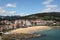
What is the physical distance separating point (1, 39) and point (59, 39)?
13.3 metres

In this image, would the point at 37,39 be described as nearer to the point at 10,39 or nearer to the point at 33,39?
the point at 33,39

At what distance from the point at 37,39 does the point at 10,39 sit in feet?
20.2

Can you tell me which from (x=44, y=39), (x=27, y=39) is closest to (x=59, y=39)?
(x=44, y=39)

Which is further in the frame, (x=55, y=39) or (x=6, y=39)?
(x=55, y=39)

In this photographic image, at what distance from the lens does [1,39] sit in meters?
37.5

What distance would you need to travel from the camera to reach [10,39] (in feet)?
126

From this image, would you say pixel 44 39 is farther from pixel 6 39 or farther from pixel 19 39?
pixel 6 39

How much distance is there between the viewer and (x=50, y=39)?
135 feet

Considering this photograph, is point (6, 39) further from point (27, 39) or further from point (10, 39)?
point (27, 39)

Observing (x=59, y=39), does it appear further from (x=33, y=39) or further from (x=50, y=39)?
(x=33, y=39)

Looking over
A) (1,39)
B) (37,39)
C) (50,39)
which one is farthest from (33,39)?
(1,39)

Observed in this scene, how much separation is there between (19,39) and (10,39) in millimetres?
1956

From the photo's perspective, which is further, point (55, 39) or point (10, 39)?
point (55, 39)

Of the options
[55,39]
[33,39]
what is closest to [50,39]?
[55,39]
